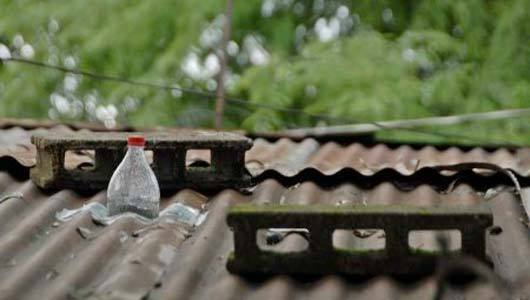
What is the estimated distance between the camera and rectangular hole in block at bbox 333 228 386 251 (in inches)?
118

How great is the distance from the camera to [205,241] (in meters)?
3.03

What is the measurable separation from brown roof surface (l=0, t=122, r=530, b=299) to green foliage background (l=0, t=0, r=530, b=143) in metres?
5.21

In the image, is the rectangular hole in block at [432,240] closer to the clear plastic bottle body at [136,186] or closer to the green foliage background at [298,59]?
the clear plastic bottle body at [136,186]

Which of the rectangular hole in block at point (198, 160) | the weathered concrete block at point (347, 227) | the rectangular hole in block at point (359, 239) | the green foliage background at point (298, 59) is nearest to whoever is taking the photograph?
the weathered concrete block at point (347, 227)

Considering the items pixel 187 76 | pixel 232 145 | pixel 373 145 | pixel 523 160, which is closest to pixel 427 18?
pixel 187 76

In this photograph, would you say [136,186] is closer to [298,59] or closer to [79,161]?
[79,161]

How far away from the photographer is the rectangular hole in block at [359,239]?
300 centimetres

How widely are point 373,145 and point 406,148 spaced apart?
0.20 meters

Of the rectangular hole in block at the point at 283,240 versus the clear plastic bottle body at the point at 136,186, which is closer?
the rectangular hole in block at the point at 283,240

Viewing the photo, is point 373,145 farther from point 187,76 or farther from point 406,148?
point 187,76

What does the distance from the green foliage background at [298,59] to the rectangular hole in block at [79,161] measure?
4.96 m

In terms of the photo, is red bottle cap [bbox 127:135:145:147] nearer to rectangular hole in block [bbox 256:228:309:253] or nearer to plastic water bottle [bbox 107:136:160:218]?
plastic water bottle [bbox 107:136:160:218]

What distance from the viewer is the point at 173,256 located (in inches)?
113

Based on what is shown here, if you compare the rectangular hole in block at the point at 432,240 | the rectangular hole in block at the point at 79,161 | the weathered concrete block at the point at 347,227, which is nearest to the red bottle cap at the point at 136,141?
the rectangular hole in block at the point at 79,161
